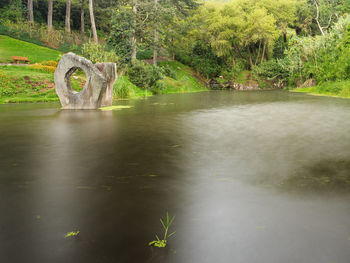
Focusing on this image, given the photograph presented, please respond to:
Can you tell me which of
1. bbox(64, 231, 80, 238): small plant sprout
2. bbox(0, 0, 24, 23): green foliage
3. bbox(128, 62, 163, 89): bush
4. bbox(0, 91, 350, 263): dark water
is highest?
bbox(0, 0, 24, 23): green foliage

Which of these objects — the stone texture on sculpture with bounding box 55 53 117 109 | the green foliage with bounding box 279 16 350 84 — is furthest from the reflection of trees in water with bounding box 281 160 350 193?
the green foliage with bounding box 279 16 350 84

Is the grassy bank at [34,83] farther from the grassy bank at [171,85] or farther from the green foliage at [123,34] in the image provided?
the green foliage at [123,34]

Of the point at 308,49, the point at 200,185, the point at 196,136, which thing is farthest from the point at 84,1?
the point at 200,185

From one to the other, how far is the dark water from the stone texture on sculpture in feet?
18.0

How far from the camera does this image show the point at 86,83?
1095 centimetres

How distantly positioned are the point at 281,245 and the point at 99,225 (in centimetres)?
134

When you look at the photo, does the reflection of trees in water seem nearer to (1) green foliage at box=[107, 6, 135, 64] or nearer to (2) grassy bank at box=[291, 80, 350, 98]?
(2) grassy bank at box=[291, 80, 350, 98]

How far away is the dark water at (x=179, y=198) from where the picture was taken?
6.46ft

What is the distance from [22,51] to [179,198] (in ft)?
91.1

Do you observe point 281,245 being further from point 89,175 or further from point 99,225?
point 89,175

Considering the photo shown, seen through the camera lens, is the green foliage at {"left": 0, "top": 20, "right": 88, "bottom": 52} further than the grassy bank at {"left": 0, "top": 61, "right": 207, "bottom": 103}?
Yes

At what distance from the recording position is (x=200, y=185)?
3.17 meters

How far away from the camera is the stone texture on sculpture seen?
1068 cm

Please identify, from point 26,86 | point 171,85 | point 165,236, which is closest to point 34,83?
point 26,86
